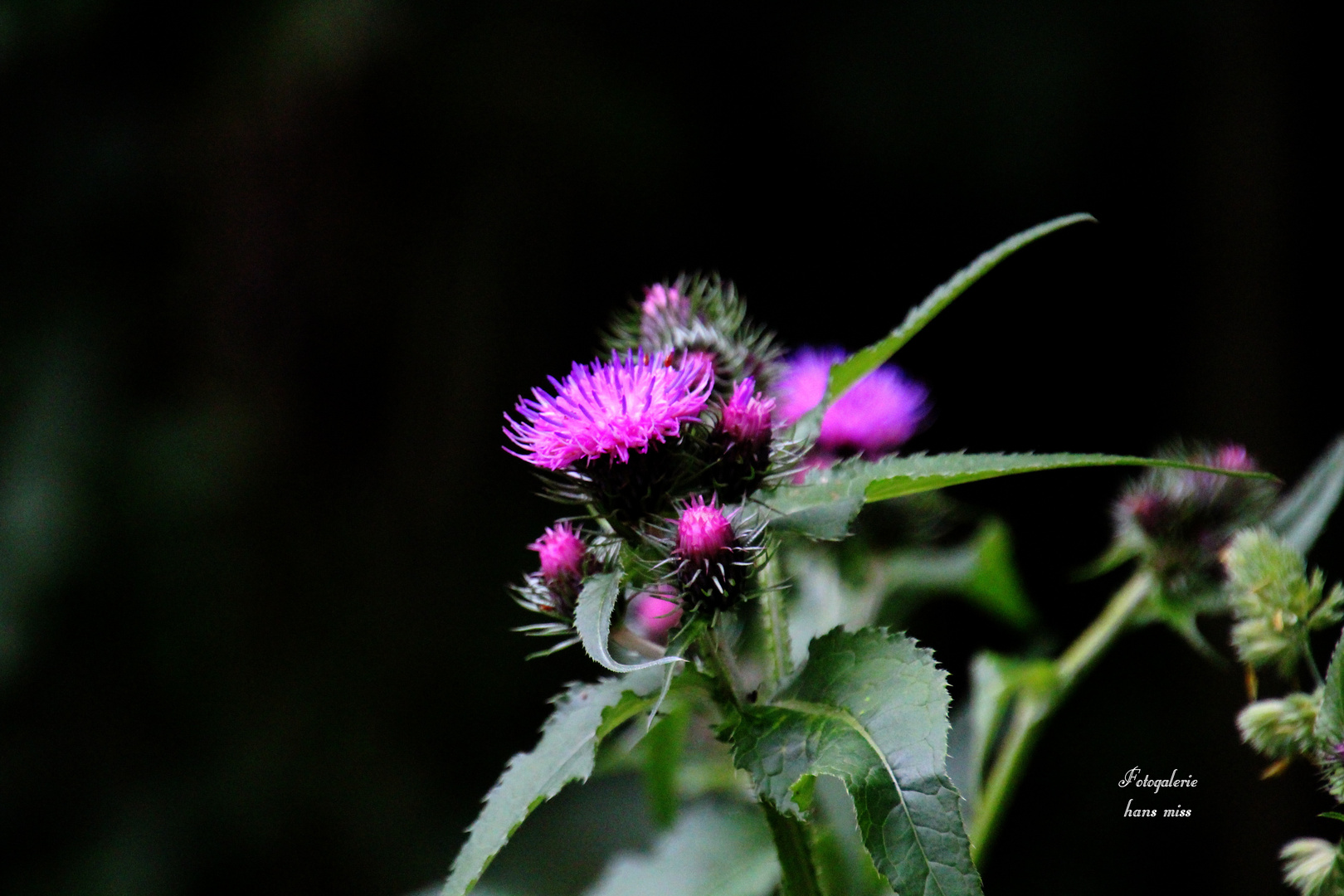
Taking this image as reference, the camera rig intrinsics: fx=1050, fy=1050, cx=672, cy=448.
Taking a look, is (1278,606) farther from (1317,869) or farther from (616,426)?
(616,426)

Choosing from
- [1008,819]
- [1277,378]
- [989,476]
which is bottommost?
[1008,819]

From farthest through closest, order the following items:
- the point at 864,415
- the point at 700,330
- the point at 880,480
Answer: the point at 864,415, the point at 700,330, the point at 880,480

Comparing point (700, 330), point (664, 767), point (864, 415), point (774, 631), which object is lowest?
point (664, 767)

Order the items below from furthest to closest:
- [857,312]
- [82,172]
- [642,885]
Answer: [857,312], [82,172], [642,885]

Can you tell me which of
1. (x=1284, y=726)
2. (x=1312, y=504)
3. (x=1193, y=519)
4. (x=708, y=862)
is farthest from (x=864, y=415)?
(x=1284, y=726)

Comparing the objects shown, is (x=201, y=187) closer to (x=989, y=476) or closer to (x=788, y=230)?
(x=788, y=230)

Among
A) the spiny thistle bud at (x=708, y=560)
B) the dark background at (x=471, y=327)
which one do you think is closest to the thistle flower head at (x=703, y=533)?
the spiny thistle bud at (x=708, y=560)

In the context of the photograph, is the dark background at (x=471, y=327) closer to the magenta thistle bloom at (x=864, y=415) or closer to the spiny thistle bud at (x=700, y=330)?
the magenta thistle bloom at (x=864, y=415)

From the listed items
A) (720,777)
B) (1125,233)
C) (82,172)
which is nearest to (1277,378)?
(1125,233)
